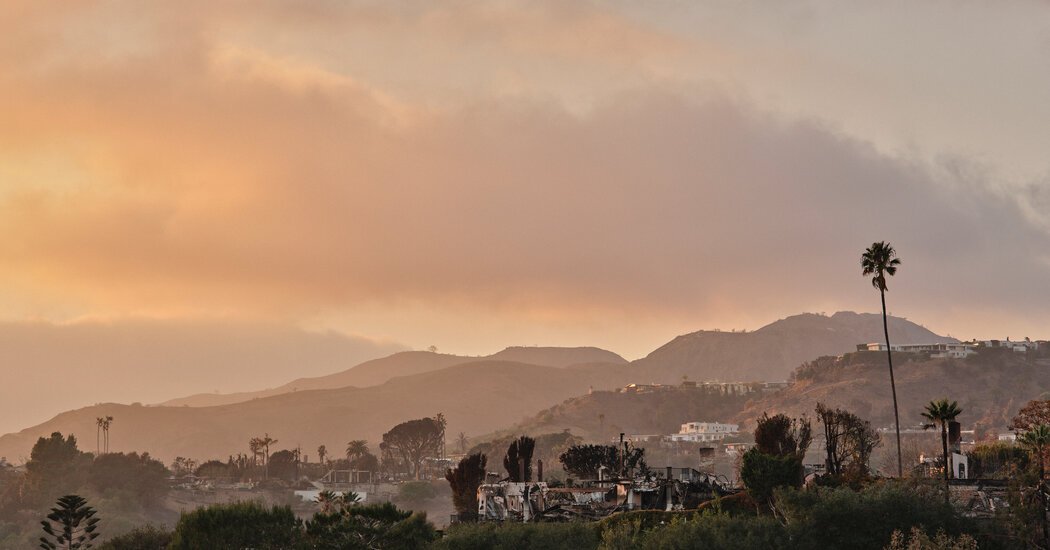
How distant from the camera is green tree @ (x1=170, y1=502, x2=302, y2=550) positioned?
314 ft

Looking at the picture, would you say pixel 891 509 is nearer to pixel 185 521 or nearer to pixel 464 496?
pixel 185 521

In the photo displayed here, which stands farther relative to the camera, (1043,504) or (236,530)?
(236,530)

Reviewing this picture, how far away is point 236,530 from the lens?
95.8 meters

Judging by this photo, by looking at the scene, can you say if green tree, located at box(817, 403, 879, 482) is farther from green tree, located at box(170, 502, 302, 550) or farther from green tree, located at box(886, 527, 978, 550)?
green tree, located at box(170, 502, 302, 550)

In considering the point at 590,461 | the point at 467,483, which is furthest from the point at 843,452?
the point at 467,483

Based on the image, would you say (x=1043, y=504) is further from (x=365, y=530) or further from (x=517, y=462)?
(x=517, y=462)

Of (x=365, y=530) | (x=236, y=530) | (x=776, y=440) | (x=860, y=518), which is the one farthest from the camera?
(x=776, y=440)

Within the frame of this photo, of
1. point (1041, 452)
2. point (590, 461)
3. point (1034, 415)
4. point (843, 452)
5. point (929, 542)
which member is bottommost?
point (929, 542)

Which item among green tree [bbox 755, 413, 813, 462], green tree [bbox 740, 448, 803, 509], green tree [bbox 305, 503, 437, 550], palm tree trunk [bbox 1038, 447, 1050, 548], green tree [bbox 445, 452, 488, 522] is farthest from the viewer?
green tree [bbox 445, 452, 488, 522]

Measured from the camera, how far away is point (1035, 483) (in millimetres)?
85500

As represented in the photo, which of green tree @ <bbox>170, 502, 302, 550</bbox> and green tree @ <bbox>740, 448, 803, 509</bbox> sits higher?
green tree @ <bbox>740, 448, 803, 509</bbox>

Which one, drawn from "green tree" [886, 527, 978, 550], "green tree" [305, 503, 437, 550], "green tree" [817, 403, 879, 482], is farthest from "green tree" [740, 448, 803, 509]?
"green tree" [305, 503, 437, 550]

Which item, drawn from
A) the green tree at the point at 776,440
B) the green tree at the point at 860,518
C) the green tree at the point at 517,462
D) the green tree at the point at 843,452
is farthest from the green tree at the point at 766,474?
the green tree at the point at 517,462

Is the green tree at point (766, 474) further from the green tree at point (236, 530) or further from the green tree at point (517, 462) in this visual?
the green tree at point (517, 462)
